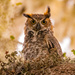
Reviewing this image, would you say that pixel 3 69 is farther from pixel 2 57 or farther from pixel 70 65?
pixel 70 65

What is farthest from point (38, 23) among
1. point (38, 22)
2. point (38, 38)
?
point (38, 38)

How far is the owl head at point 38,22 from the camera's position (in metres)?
2.51

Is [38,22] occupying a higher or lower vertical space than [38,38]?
higher

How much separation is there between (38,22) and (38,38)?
24cm

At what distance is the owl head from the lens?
2.51 meters

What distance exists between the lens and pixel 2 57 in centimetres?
199

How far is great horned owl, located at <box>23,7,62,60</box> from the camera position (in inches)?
91.8

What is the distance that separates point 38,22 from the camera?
2.52 metres

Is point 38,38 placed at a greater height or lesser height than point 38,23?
lesser

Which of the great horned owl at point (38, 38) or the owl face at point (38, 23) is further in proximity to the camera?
the owl face at point (38, 23)

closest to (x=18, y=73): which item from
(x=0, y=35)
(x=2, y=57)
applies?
(x=2, y=57)

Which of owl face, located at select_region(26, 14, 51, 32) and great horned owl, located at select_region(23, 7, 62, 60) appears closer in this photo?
great horned owl, located at select_region(23, 7, 62, 60)

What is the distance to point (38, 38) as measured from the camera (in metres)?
2.44

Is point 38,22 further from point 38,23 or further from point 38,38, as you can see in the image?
point 38,38
